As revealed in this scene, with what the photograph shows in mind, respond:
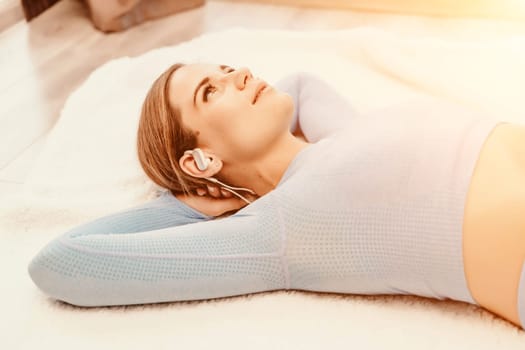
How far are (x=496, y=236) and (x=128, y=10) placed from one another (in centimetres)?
189

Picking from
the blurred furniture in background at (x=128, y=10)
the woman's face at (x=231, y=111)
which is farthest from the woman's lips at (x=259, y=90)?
the blurred furniture in background at (x=128, y=10)

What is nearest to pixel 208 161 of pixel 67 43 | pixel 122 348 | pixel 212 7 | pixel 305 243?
pixel 305 243

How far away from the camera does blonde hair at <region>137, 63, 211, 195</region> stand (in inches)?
51.1

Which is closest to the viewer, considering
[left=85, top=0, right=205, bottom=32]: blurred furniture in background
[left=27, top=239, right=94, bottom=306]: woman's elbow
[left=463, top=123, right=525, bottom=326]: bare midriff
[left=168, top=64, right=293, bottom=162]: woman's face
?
[left=463, top=123, right=525, bottom=326]: bare midriff

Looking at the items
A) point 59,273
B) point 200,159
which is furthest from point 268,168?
point 59,273

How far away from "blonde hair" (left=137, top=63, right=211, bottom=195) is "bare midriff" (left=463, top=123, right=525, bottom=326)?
0.53 metres

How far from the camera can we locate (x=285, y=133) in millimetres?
1320

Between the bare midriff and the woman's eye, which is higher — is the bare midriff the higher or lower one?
the lower one

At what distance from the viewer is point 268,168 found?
1.30 m

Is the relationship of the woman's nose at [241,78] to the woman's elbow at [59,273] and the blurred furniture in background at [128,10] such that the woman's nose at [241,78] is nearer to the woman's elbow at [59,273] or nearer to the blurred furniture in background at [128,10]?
the woman's elbow at [59,273]

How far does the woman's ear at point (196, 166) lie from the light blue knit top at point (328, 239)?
5.1 inches

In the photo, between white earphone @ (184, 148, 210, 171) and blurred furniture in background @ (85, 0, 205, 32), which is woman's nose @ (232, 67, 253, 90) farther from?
blurred furniture in background @ (85, 0, 205, 32)

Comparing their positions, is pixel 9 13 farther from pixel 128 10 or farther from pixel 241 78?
pixel 241 78

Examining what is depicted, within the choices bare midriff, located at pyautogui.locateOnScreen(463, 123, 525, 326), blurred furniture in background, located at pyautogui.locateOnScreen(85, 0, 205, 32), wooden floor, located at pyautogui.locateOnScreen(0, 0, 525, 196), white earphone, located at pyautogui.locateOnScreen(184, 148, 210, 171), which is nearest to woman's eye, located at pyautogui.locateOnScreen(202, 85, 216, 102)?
white earphone, located at pyautogui.locateOnScreen(184, 148, 210, 171)
